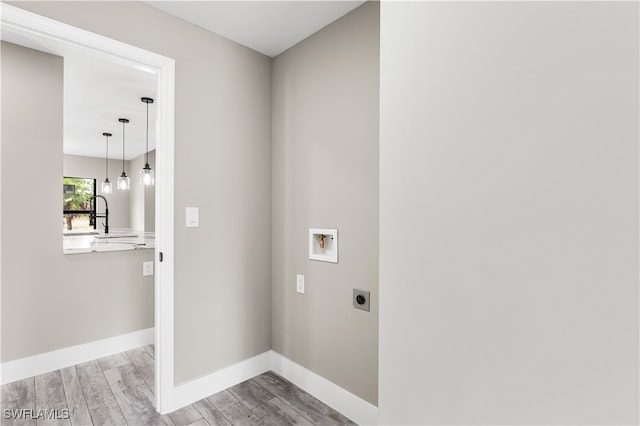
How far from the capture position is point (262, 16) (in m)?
1.82

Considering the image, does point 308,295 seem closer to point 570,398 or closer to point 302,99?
point 302,99

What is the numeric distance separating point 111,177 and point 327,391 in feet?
25.8

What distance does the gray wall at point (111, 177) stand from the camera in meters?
6.92

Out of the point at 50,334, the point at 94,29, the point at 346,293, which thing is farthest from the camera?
the point at 50,334

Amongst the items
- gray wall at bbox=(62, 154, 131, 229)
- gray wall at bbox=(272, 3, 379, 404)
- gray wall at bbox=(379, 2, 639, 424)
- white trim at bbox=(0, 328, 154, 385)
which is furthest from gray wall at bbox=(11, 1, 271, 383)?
gray wall at bbox=(62, 154, 131, 229)

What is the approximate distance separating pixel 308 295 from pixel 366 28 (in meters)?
1.61

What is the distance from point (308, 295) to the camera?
2.05 meters

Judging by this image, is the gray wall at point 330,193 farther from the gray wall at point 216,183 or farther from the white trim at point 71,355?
the white trim at point 71,355

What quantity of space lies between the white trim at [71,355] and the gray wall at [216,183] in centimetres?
113

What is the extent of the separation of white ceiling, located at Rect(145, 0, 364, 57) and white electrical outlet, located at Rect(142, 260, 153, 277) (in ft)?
6.67

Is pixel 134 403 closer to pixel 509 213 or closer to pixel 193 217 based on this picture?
pixel 193 217

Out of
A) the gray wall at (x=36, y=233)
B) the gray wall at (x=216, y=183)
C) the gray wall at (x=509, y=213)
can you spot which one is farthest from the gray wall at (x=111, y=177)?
the gray wall at (x=509, y=213)

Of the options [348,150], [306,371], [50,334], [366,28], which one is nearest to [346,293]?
[306,371]

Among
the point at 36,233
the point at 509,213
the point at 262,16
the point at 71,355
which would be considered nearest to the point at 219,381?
the point at 71,355
